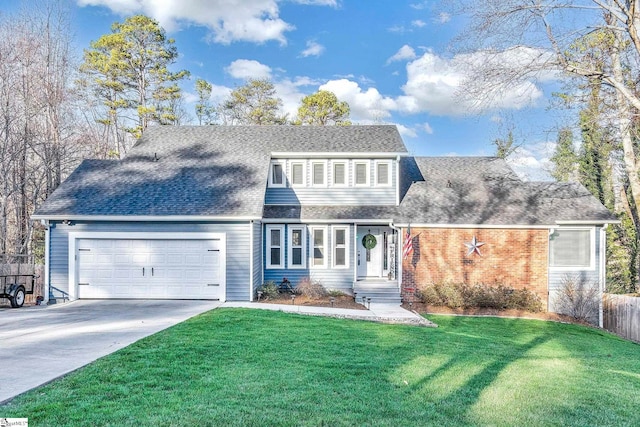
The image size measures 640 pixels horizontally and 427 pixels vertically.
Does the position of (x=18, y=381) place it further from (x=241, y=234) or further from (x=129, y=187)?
(x=129, y=187)

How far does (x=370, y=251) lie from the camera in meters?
15.4

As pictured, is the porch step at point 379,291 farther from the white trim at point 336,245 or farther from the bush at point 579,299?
the bush at point 579,299

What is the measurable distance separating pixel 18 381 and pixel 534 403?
627cm

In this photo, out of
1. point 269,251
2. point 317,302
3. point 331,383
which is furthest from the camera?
point 269,251

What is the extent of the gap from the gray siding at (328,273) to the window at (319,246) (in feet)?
0.48

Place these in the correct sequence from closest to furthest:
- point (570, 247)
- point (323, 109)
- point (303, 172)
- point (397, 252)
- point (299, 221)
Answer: point (570, 247) → point (299, 221) → point (397, 252) → point (303, 172) → point (323, 109)

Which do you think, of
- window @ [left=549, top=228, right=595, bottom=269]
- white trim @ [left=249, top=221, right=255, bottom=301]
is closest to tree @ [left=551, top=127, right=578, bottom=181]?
window @ [left=549, top=228, right=595, bottom=269]

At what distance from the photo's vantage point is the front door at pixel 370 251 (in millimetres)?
15367

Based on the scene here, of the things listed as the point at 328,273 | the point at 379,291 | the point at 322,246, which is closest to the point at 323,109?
the point at 322,246

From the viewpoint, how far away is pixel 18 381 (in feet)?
16.5

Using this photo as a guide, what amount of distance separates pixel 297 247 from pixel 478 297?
6414 mm

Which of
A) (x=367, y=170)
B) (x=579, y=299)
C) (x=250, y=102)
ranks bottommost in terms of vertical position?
(x=579, y=299)

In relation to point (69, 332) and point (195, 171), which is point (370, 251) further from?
point (69, 332)

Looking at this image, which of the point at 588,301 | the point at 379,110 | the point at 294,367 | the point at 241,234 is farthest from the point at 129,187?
the point at 379,110
